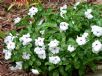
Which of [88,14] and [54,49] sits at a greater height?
[88,14]

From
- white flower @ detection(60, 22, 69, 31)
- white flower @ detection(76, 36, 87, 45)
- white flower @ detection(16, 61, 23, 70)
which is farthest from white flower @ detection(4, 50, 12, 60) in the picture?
white flower @ detection(76, 36, 87, 45)

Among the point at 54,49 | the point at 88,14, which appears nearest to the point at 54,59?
the point at 54,49

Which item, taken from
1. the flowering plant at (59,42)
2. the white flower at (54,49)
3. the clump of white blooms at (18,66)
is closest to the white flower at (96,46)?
the flowering plant at (59,42)

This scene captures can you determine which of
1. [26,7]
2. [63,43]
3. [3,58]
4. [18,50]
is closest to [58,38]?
[63,43]

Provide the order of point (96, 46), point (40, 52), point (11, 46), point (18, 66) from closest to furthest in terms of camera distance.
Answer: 1. point (96, 46)
2. point (40, 52)
3. point (11, 46)
4. point (18, 66)

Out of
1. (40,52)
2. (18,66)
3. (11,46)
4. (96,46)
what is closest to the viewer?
(96,46)

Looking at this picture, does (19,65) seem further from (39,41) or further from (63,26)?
(63,26)

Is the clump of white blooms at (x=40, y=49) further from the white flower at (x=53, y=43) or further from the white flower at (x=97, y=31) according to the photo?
the white flower at (x=97, y=31)

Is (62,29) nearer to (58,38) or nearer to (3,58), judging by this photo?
(58,38)
